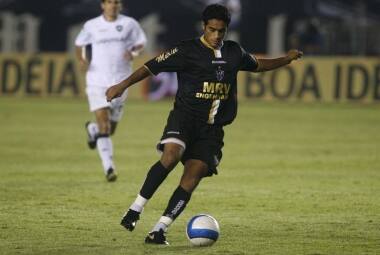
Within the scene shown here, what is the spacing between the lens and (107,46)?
15.0 metres

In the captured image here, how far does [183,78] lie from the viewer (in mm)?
9328

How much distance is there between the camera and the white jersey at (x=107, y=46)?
48.7ft

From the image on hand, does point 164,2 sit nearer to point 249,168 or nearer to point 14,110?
point 14,110

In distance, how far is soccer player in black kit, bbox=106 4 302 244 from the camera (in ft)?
29.8

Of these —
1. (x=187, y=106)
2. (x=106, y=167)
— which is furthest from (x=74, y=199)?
(x=187, y=106)

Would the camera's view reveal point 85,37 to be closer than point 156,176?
No

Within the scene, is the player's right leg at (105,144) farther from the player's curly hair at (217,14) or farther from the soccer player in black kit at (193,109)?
the player's curly hair at (217,14)

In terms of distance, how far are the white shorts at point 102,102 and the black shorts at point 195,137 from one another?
5190mm

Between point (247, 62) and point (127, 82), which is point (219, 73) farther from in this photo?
point (127, 82)

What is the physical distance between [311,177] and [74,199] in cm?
380

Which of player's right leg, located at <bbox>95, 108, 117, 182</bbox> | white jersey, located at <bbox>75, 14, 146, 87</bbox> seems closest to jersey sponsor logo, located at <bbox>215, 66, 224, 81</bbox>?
player's right leg, located at <bbox>95, 108, 117, 182</bbox>

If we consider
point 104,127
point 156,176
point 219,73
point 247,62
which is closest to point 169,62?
point 219,73

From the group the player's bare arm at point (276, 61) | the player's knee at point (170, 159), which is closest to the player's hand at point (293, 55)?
the player's bare arm at point (276, 61)

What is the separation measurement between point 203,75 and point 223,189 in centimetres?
426
